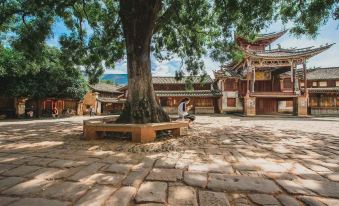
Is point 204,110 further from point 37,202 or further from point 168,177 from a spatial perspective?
point 37,202

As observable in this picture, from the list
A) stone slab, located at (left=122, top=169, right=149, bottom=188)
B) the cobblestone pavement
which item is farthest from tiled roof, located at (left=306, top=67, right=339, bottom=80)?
stone slab, located at (left=122, top=169, right=149, bottom=188)

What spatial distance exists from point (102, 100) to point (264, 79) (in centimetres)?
2543

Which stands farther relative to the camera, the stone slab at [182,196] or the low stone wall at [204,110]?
the low stone wall at [204,110]

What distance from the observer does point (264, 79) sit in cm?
2814

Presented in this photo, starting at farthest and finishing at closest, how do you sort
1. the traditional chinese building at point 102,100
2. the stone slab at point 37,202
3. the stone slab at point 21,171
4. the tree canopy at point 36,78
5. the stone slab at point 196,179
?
the traditional chinese building at point 102,100, the tree canopy at point 36,78, the stone slab at point 21,171, the stone slab at point 196,179, the stone slab at point 37,202

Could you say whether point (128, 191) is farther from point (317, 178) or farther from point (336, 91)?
point (336, 91)

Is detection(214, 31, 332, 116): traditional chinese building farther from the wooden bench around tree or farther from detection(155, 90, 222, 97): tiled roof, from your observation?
the wooden bench around tree

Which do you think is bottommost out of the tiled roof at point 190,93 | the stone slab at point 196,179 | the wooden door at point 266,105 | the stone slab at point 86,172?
the stone slab at point 196,179

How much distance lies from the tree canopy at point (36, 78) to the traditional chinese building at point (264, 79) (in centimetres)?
1718

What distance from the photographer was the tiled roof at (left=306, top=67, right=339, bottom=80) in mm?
34531

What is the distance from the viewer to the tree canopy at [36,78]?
18.6 m

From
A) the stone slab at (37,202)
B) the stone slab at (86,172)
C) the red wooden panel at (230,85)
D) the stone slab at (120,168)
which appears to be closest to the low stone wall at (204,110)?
the red wooden panel at (230,85)

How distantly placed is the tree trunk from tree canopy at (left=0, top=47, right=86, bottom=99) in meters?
10.6

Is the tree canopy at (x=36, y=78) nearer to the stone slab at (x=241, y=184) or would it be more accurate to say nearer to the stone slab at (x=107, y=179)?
the stone slab at (x=107, y=179)
